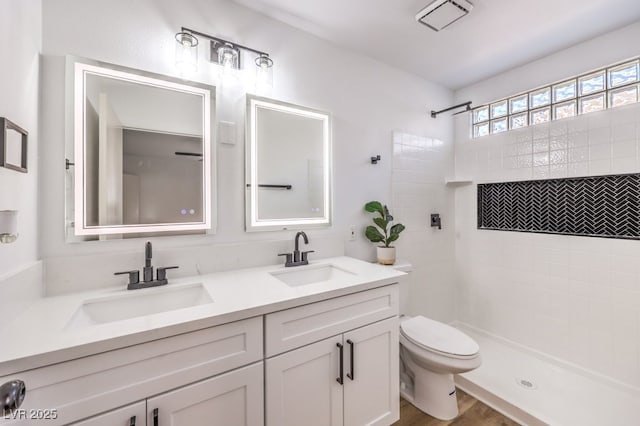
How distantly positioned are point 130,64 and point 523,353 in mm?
3380

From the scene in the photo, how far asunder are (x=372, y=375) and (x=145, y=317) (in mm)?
1109

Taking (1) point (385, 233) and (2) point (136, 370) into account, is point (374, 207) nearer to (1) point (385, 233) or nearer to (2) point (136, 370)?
(1) point (385, 233)

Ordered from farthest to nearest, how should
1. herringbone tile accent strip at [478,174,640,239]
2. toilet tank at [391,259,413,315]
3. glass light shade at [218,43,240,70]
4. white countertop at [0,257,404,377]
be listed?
toilet tank at [391,259,413,315] → herringbone tile accent strip at [478,174,640,239] → glass light shade at [218,43,240,70] → white countertop at [0,257,404,377]

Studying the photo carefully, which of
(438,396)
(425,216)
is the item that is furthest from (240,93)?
(438,396)

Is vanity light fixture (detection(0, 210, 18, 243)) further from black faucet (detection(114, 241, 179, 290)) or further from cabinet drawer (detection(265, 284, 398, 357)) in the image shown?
cabinet drawer (detection(265, 284, 398, 357))

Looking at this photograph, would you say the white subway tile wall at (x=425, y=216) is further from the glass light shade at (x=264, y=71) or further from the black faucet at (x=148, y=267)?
the black faucet at (x=148, y=267)

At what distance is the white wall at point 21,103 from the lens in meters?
0.87

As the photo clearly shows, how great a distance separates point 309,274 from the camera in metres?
1.64

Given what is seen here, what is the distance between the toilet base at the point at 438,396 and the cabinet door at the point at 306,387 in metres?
0.71

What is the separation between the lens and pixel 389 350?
4.72 ft

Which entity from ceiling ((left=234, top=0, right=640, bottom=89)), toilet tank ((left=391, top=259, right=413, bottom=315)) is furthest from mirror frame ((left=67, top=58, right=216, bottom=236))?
toilet tank ((left=391, top=259, right=413, bottom=315))

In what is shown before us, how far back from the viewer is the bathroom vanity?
0.74 m

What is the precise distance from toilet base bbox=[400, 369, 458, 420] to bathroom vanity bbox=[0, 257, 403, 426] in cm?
30

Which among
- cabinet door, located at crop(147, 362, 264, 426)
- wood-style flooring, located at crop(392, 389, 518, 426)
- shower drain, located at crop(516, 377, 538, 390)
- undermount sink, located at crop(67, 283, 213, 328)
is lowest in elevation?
wood-style flooring, located at crop(392, 389, 518, 426)
